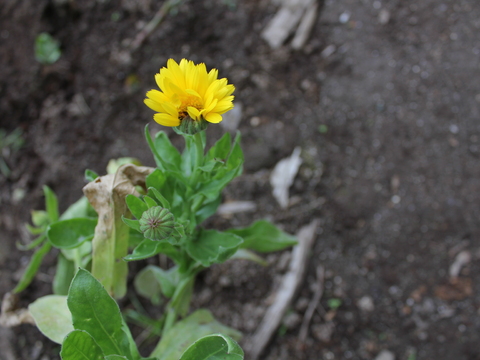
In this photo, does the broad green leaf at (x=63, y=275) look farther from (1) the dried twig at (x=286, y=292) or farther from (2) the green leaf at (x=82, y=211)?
(1) the dried twig at (x=286, y=292)

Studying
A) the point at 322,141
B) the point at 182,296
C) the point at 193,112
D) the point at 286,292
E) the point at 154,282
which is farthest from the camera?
the point at 322,141

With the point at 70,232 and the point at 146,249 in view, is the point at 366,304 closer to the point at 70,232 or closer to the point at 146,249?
the point at 146,249

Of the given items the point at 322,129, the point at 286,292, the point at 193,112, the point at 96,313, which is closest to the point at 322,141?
the point at 322,129

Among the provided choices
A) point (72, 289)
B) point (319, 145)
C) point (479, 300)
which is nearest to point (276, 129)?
point (319, 145)

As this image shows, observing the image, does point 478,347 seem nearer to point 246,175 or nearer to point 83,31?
point 246,175

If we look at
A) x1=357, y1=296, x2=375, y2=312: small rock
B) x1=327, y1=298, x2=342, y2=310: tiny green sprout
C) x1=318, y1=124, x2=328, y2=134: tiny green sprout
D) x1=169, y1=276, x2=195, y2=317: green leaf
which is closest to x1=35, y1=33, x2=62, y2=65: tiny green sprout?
x1=318, y1=124, x2=328, y2=134: tiny green sprout

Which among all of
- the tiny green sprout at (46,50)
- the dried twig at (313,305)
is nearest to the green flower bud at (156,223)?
the dried twig at (313,305)
